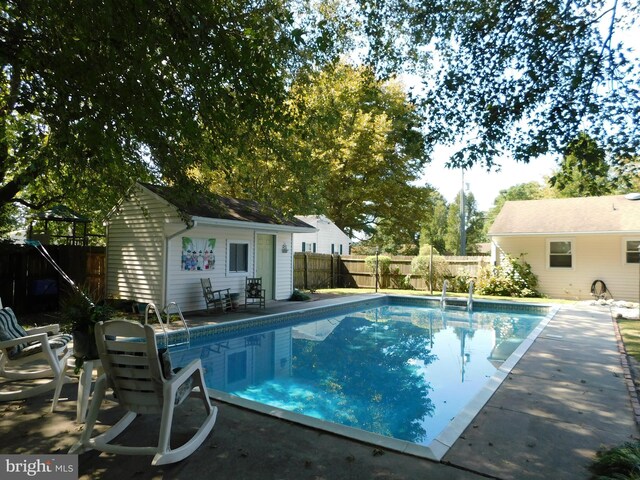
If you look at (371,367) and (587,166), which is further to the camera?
(371,367)

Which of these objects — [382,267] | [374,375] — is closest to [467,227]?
[382,267]

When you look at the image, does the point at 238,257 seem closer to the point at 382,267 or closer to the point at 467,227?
the point at 382,267

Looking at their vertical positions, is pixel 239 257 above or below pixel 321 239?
below

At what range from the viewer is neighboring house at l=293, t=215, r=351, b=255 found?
27.1 m

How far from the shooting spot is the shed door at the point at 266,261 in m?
13.9

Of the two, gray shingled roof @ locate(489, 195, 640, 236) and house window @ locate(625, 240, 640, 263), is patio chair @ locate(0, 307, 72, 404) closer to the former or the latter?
gray shingled roof @ locate(489, 195, 640, 236)

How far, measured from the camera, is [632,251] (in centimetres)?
1544

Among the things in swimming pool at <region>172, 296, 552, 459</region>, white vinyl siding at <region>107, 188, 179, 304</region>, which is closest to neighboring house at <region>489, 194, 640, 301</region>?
swimming pool at <region>172, 296, 552, 459</region>

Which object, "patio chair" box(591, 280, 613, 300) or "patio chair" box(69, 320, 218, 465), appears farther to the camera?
"patio chair" box(591, 280, 613, 300)

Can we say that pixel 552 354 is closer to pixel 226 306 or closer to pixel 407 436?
pixel 407 436

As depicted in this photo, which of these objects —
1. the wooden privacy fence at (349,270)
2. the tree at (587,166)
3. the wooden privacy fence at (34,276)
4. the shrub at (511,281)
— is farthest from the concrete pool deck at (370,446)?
the wooden privacy fence at (349,270)

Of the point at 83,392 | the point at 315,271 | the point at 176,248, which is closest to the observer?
the point at 83,392

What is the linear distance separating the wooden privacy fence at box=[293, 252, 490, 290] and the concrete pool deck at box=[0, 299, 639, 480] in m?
13.4

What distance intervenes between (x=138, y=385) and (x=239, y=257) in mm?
9708
